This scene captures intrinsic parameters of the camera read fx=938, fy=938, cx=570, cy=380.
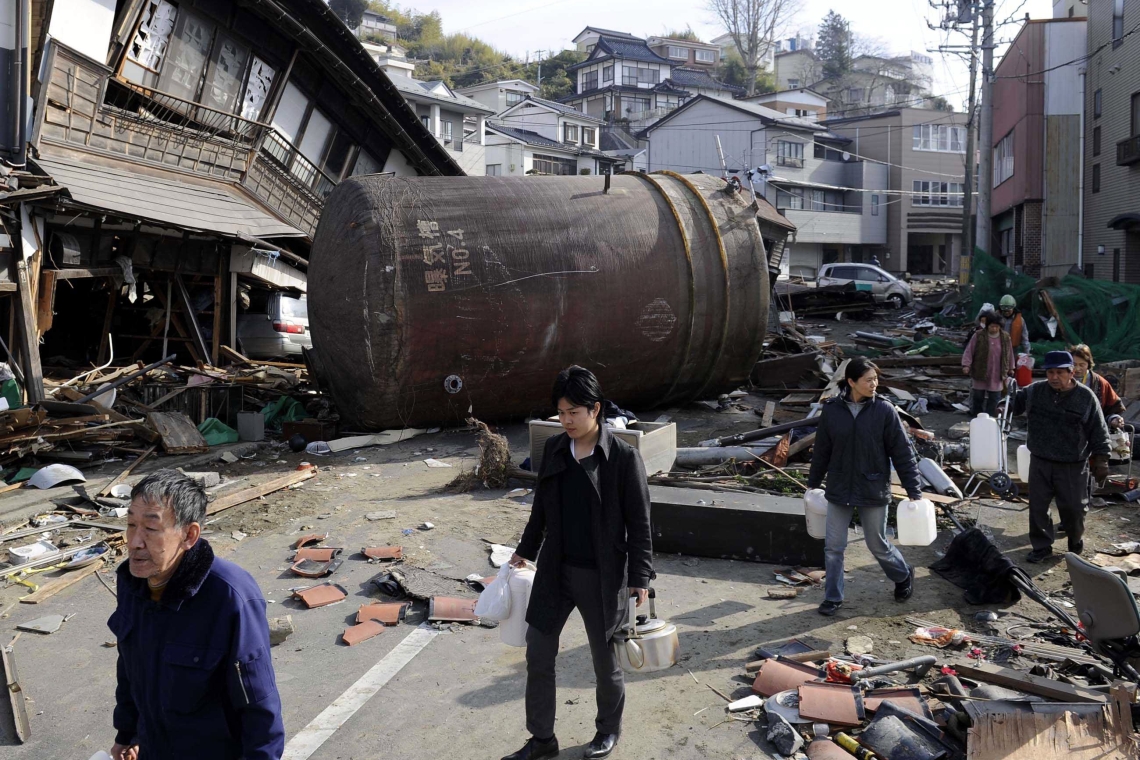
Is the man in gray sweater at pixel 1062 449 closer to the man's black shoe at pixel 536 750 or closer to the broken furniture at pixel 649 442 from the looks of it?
the broken furniture at pixel 649 442

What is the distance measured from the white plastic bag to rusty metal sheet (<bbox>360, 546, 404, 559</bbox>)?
289 cm

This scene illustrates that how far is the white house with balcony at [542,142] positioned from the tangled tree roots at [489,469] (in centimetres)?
3285

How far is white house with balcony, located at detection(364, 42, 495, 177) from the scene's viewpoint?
119 feet

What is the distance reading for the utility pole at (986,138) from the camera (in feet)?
83.7

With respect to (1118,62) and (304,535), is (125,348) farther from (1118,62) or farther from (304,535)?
(1118,62)

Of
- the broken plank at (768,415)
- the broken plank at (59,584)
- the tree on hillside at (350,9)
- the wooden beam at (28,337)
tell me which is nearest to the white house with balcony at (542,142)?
the tree on hillside at (350,9)

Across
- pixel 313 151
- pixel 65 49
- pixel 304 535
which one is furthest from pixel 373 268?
pixel 313 151

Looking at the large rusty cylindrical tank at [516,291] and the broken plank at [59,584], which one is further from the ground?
the large rusty cylindrical tank at [516,291]

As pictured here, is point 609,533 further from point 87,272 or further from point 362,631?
point 87,272

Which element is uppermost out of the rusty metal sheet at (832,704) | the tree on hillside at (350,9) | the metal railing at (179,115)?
the tree on hillside at (350,9)

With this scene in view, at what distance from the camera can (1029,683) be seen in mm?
4387

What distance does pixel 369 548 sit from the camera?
23.2 ft

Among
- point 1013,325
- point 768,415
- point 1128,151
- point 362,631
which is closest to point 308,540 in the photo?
point 362,631

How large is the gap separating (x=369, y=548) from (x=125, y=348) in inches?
431
